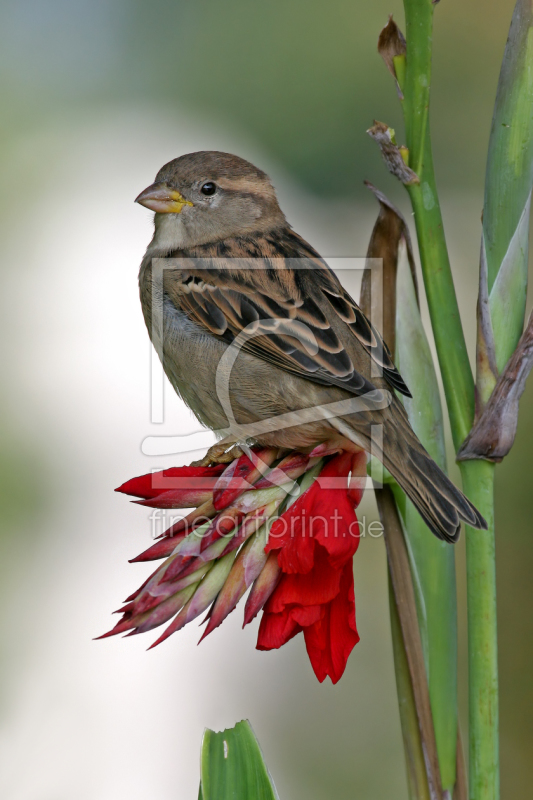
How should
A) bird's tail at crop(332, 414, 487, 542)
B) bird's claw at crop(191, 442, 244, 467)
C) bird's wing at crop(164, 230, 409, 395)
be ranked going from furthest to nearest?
bird's wing at crop(164, 230, 409, 395) → bird's claw at crop(191, 442, 244, 467) → bird's tail at crop(332, 414, 487, 542)

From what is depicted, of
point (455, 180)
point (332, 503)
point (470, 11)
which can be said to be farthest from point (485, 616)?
point (470, 11)

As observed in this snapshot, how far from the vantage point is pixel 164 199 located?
1.70 m

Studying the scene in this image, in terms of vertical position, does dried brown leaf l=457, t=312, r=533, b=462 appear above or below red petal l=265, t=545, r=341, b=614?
above

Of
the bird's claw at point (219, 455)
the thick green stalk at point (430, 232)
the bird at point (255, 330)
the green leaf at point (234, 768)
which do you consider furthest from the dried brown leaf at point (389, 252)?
the green leaf at point (234, 768)

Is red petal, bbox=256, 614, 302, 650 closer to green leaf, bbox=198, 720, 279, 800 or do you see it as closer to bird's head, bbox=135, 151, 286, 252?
green leaf, bbox=198, 720, 279, 800

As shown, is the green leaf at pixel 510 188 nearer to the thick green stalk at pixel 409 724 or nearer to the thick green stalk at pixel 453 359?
the thick green stalk at pixel 453 359

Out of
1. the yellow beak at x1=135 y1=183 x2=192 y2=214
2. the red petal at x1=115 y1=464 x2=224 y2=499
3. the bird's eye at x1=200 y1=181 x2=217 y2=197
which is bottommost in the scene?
the red petal at x1=115 y1=464 x2=224 y2=499

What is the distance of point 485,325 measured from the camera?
0.95m

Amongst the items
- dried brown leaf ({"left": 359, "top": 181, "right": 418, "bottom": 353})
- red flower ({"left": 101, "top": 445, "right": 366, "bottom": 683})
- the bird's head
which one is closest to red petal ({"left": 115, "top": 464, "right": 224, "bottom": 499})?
red flower ({"left": 101, "top": 445, "right": 366, "bottom": 683})

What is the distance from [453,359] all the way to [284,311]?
0.55 m

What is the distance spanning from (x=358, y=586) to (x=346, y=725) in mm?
445

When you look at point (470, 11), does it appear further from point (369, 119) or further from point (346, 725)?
point (346, 725)

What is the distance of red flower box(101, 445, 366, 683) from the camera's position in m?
0.86

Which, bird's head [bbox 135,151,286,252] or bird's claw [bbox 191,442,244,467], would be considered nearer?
bird's claw [bbox 191,442,244,467]
